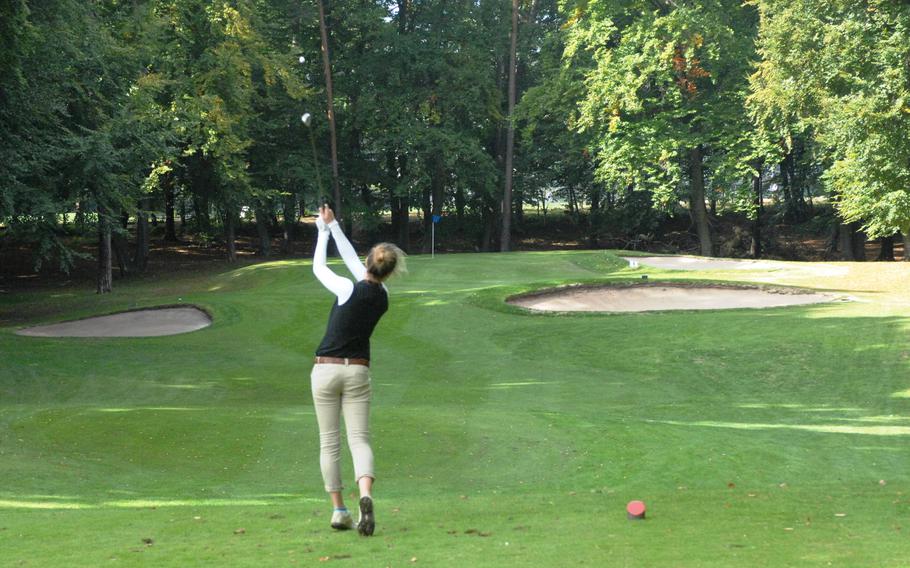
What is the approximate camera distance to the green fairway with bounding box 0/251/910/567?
6570 millimetres

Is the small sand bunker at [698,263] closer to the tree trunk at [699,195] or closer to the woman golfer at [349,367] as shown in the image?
the tree trunk at [699,195]

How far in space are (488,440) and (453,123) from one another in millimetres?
42552

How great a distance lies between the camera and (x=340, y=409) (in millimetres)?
7215

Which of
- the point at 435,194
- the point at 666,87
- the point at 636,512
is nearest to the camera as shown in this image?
the point at 636,512

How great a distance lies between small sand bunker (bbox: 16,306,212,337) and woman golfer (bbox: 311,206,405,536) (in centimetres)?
1802

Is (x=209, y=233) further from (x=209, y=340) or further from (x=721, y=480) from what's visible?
(x=721, y=480)

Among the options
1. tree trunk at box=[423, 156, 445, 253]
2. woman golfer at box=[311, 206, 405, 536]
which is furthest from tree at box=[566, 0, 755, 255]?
woman golfer at box=[311, 206, 405, 536]

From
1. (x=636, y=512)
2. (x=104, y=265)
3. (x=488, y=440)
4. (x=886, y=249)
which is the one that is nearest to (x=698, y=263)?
(x=886, y=249)

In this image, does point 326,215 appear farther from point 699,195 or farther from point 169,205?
point 169,205

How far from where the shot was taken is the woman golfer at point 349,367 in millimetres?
6980

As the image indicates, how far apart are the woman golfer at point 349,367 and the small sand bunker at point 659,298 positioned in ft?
59.4

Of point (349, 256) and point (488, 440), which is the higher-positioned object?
point (349, 256)

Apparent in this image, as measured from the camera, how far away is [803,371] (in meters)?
17.4

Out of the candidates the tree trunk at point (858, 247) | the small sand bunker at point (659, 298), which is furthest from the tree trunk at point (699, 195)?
the small sand bunker at point (659, 298)
